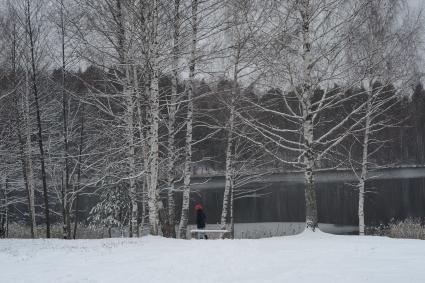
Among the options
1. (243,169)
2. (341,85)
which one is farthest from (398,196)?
(341,85)

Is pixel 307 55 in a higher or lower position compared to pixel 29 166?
higher

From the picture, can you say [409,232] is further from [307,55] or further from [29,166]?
[29,166]

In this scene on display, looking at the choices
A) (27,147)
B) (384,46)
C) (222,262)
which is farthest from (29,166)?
(384,46)

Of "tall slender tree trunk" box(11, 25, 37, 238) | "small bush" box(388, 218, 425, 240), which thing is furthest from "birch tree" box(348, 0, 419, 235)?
"tall slender tree trunk" box(11, 25, 37, 238)

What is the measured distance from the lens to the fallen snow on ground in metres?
6.59

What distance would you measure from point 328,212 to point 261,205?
693cm

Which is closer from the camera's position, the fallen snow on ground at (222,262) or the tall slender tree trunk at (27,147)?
the fallen snow on ground at (222,262)

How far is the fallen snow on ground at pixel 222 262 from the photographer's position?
6586 millimetres

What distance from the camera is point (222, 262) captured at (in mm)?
7766

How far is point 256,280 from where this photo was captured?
20.9 ft

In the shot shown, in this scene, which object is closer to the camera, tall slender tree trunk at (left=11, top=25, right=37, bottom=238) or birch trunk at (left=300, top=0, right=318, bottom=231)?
birch trunk at (left=300, top=0, right=318, bottom=231)

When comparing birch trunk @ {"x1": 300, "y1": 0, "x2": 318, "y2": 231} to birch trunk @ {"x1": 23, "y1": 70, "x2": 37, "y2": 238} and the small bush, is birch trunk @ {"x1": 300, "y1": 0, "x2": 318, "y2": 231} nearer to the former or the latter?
the small bush

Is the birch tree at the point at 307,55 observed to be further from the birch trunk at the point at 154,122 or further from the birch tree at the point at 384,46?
the birch trunk at the point at 154,122

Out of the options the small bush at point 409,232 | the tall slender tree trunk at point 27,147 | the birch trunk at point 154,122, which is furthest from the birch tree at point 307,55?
the tall slender tree trunk at point 27,147
